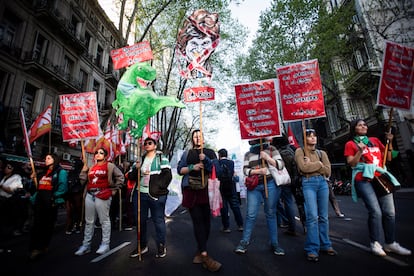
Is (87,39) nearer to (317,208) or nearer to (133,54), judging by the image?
(133,54)

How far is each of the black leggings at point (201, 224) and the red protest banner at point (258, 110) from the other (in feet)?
4.86

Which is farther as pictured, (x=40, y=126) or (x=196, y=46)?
(x=40, y=126)

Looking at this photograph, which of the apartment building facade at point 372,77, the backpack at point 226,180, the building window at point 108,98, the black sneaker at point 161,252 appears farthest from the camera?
the building window at point 108,98

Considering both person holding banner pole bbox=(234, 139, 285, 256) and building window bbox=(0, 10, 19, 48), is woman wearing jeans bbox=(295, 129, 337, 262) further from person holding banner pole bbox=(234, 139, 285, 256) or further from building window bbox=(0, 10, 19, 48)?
building window bbox=(0, 10, 19, 48)

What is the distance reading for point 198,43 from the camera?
4.20 m

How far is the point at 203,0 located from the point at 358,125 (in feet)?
38.8

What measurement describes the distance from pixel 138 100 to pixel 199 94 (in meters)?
1.13

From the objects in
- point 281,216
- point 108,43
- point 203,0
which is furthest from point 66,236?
point 108,43

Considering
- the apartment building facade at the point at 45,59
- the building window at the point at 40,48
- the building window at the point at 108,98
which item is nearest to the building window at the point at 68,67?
the apartment building facade at the point at 45,59

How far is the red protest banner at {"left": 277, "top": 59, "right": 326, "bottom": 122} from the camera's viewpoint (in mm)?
3633

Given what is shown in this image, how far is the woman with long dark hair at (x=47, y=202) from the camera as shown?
3613mm

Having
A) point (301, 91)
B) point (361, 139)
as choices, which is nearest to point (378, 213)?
point (361, 139)

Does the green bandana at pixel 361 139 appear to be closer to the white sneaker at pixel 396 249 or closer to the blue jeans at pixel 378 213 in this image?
the blue jeans at pixel 378 213

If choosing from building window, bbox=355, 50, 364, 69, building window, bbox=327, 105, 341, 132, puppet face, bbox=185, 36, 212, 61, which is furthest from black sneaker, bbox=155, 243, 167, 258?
building window, bbox=327, 105, 341, 132
